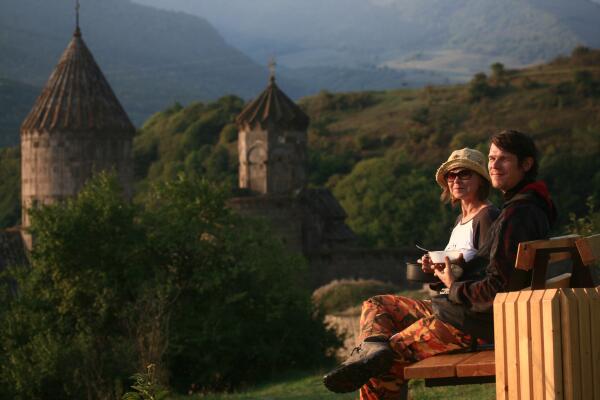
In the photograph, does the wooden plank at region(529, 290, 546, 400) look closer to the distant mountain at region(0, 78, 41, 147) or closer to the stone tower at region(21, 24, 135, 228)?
the stone tower at region(21, 24, 135, 228)

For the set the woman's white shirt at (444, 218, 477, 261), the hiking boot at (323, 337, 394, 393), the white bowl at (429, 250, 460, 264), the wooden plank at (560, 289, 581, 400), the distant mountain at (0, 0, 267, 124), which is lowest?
the hiking boot at (323, 337, 394, 393)

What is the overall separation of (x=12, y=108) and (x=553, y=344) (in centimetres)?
8992

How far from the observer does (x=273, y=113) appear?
149 feet

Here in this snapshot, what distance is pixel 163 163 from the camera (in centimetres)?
8306

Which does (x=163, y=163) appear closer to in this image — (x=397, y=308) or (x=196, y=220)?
(x=196, y=220)

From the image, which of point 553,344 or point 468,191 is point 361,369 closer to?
point 468,191

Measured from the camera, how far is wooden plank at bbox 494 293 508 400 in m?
6.39

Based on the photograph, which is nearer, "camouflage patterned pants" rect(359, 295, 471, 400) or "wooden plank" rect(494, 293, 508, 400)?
"wooden plank" rect(494, 293, 508, 400)

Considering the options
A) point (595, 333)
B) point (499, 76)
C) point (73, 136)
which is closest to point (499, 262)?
point (595, 333)

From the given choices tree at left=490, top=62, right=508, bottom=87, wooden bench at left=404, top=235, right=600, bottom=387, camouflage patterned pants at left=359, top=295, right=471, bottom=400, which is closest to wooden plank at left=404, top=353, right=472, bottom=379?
wooden bench at left=404, top=235, right=600, bottom=387

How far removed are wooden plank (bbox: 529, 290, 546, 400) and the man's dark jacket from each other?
1.94 feet

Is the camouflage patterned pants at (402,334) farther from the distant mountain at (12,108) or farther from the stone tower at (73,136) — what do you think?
the distant mountain at (12,108)

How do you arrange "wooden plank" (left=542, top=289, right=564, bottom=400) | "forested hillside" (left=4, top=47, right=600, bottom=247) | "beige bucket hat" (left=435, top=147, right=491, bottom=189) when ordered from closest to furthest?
"wooden plank" (left=542, top=289, right=564, bottom=400) → "beige bucket hat" (left=435, top=147, right=491, bottom=189) → "forested hillside" (left=4, top=47, right=600, bottom=247)

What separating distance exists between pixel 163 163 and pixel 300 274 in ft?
141
